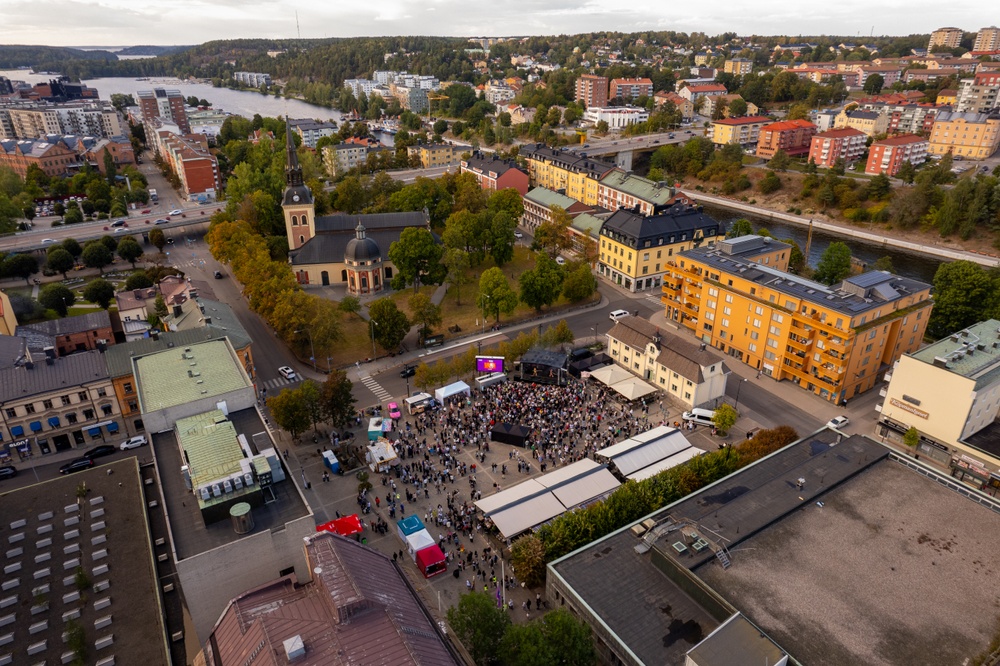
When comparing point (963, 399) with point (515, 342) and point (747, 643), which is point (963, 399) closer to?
point (747, 643)

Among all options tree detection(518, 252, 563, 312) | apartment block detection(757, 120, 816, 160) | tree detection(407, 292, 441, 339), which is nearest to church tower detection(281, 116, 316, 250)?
tree detection(407, 292, 441, 339)

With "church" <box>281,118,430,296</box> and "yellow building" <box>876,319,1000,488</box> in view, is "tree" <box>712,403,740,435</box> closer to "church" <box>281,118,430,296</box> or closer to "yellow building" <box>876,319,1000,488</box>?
"yellow building" <box>876,319,1000,488</box>

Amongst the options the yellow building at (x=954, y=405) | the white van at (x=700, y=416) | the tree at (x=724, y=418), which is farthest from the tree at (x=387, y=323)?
the yellow building at (x=954, y=405)

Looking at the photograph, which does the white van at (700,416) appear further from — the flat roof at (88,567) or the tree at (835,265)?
the flat roof at (88,567)

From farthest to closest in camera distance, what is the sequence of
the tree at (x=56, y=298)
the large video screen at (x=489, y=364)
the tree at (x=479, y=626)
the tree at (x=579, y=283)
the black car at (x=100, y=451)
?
the tree at (x=579, y=283) < the tree at (x=56, y=298) < the large video screen at (x=489, y=364) < the black car at (x=100, y=451) < the tree at (x=479, y=626)

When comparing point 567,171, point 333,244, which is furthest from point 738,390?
point 567,171

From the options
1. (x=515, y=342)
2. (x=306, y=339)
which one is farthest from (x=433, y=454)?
(x=306, y=339)
